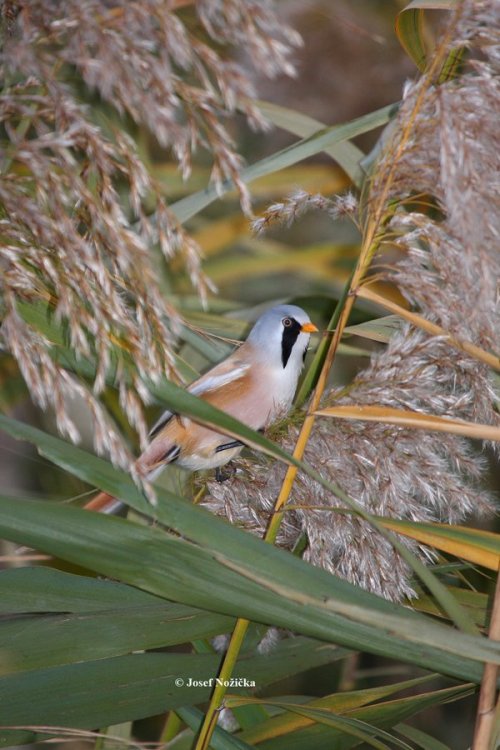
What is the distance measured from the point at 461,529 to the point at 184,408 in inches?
17.5

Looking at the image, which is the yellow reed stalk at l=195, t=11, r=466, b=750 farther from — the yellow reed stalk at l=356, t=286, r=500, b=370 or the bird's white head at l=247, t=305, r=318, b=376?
the bird's white head at l=247, t=305, r=318, b=376

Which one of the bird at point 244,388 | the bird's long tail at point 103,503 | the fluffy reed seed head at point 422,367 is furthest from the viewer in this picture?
the bird at point 244,388

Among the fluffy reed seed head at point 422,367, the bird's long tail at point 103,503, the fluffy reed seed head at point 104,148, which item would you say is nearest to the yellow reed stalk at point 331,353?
the fluffy reed seed head at point 422,367

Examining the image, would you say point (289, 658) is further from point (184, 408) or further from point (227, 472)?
point (184, 408)

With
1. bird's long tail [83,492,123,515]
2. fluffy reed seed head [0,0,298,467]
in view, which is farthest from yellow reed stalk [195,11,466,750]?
bird's long tail [83,492,123,515]

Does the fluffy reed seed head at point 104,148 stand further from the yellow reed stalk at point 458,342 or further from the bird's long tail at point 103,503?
the bird's long tail at point 103,503

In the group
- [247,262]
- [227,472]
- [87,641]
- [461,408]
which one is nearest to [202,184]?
[247,262]

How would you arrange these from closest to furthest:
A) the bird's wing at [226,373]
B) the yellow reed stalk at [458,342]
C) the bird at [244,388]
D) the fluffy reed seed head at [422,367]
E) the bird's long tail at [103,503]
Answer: the fluffy reed seed head at [422,367] < the yellow reed stalk at [458,342] < the bird's long tail at [103,503] < the bird at [244,388] < the bird's wing at [226,373]

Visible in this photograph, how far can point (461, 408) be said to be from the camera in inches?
51.1

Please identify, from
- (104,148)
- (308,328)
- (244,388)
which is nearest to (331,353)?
(104,148)

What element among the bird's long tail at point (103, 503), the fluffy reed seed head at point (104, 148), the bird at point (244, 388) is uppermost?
the fluffy reed seed head at point (104, 148)

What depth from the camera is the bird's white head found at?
1.89 m

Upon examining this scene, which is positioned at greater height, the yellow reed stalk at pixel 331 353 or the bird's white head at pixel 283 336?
the yellow reed stalk at pixel 331 353

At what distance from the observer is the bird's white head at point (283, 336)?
1895 mm
